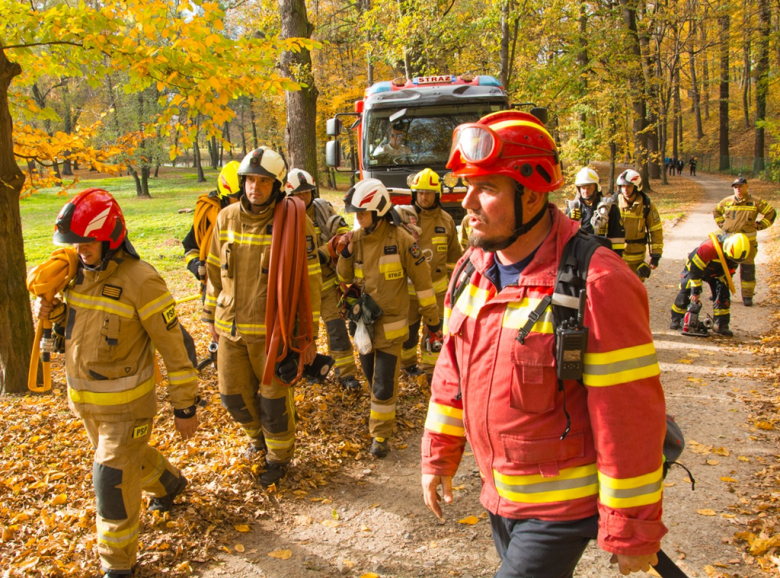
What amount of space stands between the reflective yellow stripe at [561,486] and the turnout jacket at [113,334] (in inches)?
92.4

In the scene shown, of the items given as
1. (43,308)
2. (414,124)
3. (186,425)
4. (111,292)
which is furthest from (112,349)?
(414,124)

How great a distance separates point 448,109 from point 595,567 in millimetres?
7563

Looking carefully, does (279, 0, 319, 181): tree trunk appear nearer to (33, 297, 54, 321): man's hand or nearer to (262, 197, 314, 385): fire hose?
(262, 197, 314, 385): fire hose

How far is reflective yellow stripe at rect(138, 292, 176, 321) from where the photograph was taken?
346 cm

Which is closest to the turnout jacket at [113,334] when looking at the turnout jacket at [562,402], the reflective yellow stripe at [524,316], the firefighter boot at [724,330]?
the turnout jacket at [562,402]

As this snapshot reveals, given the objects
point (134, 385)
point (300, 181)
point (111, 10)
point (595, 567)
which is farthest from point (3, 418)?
point (595, 567)

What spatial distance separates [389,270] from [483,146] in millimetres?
3340

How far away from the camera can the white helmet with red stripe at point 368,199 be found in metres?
5.13

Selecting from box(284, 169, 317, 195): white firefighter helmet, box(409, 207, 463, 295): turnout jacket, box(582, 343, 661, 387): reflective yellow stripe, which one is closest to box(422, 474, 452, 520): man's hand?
box(582, 343, 661, 387): reflective yellow stripe

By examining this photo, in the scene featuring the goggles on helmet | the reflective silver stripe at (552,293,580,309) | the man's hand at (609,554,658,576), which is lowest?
the man's hand at (609,554,658,576)

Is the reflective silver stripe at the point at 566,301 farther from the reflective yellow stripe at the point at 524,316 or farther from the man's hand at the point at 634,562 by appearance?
the man's hand at the point at 634,562

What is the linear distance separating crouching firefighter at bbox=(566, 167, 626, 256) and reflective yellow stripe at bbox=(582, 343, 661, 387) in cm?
617

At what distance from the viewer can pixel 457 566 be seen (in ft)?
12.1

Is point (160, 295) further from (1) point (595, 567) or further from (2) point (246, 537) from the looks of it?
(1) point (595, 567)
